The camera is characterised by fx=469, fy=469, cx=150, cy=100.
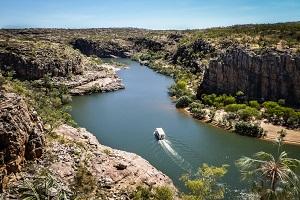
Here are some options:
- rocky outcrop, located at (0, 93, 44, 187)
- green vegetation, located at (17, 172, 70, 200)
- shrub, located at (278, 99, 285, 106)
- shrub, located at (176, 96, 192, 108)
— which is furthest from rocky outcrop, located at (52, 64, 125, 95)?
green vegetation, located at (17, 172, 70, 200)

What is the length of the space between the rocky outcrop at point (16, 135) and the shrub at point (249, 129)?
174 feet

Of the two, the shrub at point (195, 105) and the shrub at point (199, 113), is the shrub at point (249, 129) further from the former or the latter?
the shrub at point (195, 105)

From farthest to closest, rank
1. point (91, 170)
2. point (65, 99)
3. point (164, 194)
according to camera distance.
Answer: point (65, 99) → point (91, 170) → point (164, 194)

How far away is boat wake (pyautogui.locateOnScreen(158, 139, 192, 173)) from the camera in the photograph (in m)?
81.3

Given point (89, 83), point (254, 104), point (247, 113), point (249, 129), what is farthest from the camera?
point (89, 83)

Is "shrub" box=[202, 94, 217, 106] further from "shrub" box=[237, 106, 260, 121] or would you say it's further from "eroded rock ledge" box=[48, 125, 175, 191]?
"eroded rock ledge" box=[48, 125, 175, 191]

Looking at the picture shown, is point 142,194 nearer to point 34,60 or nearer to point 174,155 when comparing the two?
point 174,155

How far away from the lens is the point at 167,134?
101m

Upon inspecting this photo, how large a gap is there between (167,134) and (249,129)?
18.3 metres

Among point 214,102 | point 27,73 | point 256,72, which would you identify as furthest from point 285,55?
point 27,73

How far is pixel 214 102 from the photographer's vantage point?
128375 millimetres

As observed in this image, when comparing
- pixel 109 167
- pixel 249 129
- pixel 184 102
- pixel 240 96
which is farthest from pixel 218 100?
pixel 109 167

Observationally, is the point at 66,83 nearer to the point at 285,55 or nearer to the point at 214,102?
the point at 214,102

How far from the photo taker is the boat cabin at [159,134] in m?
96.9
